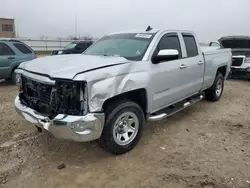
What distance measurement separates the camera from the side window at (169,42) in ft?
14.3

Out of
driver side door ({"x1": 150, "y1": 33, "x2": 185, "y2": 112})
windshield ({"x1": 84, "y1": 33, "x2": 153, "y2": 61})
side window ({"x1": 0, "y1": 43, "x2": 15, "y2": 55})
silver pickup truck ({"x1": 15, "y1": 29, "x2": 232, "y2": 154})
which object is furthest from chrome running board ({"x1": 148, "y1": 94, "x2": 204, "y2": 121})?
side window ({"x1": 0, "y1": 43, "x2": 15, "y2": 55})

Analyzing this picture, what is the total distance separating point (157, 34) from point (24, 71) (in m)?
2.35

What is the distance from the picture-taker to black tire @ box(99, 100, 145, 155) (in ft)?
11.0

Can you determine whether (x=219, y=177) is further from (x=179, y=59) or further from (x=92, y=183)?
(x=179, y=59)

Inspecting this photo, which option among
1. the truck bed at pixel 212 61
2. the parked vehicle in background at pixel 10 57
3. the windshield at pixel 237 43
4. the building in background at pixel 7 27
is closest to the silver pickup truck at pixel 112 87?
the truck bed at pixel 212 61

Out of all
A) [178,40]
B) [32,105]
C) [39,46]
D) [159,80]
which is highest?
[178,40]

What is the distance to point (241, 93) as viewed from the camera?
8070mm

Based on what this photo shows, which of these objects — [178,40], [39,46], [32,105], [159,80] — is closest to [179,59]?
[178,40]

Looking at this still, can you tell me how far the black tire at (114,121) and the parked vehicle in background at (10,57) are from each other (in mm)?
6475

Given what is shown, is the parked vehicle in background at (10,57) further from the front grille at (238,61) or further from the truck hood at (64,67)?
the front grille at (238,61)

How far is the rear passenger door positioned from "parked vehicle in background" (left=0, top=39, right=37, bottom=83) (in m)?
6.28

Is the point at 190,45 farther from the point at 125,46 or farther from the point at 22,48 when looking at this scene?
the point at 22,48

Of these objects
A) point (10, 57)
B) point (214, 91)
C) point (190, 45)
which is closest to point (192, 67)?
point (190, 45)

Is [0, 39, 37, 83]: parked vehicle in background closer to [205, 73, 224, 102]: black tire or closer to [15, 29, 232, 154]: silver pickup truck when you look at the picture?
[15, 29, 232, 154]: silver pickup truck
